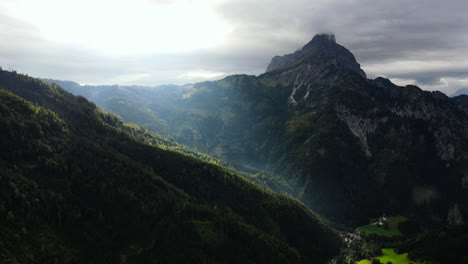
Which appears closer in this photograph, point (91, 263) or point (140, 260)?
point (91, 263)

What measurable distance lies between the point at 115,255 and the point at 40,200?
238 feet

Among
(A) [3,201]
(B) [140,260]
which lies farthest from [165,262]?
(A) [3,201]

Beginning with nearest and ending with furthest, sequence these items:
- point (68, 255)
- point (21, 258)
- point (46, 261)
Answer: point (21, 258) → point (46, 261) → point (68, 255)

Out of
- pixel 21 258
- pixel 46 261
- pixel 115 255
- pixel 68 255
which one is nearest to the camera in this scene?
pixel 21 258

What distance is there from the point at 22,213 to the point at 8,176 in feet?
127

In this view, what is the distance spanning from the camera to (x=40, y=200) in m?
196

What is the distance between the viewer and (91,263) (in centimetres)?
17888

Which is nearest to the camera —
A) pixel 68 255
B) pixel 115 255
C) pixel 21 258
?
pixel 21 258

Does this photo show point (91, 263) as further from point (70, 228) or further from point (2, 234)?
point (2, 234)

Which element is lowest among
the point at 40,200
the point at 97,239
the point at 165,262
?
the point at 165,262

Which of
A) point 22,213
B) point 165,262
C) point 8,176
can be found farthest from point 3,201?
point 165,262

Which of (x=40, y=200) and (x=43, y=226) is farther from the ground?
(x=40, y=200)

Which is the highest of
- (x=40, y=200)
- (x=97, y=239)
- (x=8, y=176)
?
(x=8, y=176)

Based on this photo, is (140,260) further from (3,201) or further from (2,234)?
(3,201)
